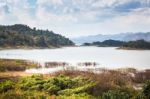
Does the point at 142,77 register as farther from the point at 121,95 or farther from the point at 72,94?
the point at 121,95

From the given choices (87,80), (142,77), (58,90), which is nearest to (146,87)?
(58,90)

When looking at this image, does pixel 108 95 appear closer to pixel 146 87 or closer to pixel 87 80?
pixel 146 87

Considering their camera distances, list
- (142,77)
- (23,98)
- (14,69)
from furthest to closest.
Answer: (14,69) → (142,77) → (23,98)

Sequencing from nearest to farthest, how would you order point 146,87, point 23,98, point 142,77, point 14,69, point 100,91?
point 146,87 → point 23,98 → point 100,91 → point 142,77 → point 14,69

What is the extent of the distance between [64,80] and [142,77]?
739 inches

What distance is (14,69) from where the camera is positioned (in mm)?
60562

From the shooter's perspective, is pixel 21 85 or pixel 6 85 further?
pixel 21 85

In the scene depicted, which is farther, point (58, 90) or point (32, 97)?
point (58, 90)

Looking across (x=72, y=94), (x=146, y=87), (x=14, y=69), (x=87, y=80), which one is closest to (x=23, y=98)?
(x=72, y=94)

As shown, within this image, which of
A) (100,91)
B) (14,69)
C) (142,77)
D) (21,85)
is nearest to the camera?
(100,91)

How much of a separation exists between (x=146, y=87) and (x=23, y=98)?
8.59m

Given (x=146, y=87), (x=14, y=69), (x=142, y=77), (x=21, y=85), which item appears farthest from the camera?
(x=14, y=69)

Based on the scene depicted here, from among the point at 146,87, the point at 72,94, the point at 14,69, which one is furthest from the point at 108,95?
the point at 14,69

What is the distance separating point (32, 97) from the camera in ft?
79.8
